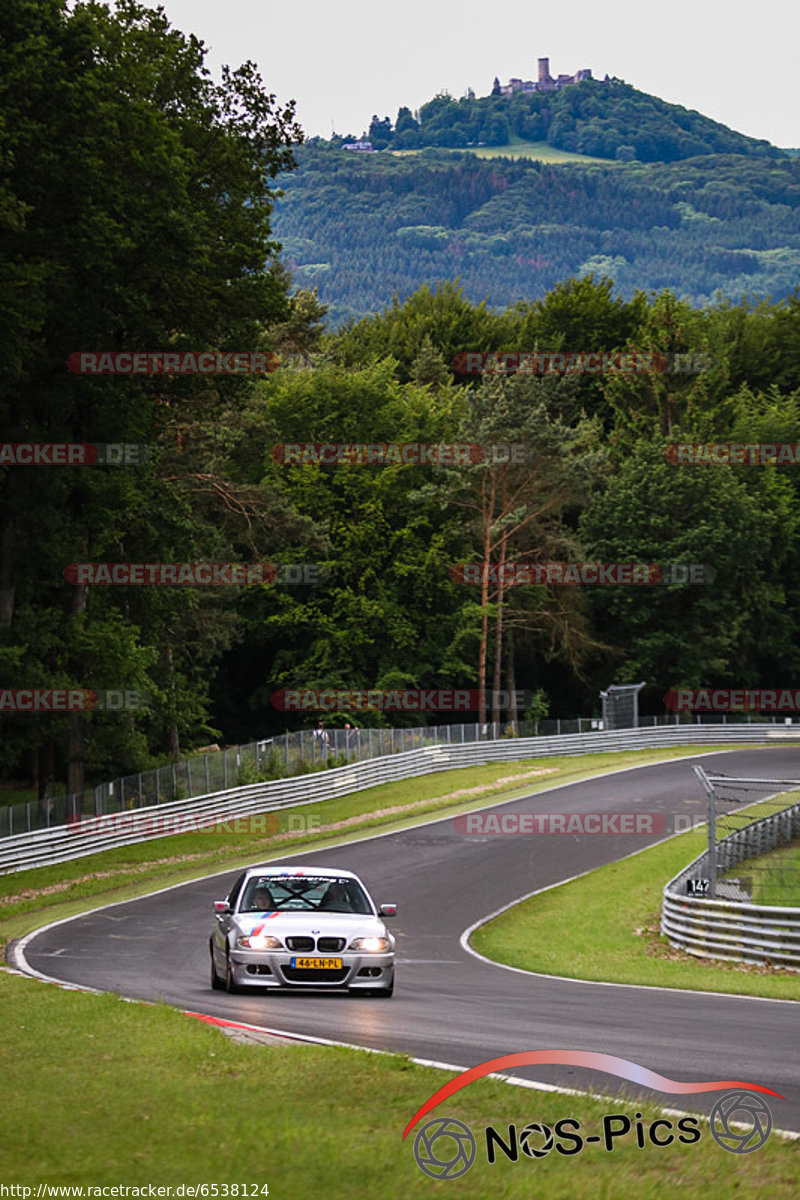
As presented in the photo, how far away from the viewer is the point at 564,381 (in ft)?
298

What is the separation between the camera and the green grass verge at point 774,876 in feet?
78.9

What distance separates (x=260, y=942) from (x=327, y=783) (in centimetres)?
3281

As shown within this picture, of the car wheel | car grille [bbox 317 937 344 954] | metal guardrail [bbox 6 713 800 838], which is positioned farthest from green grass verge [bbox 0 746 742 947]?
car grille [bbox 317 937 344 954]

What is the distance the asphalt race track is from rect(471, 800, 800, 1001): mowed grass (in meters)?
0.70

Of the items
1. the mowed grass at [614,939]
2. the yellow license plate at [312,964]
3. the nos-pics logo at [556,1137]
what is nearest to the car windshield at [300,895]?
the yellow license plate at [312,964]

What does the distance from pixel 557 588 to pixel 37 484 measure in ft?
140

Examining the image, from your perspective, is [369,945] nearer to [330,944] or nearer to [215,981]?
[330,944]

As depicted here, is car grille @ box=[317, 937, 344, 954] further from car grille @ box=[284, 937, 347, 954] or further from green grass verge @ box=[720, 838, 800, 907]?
green grass verge @ box=[720, 838, 800, 907]

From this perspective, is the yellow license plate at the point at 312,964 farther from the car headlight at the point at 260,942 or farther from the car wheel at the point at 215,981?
the car wheel at the point at 215,981

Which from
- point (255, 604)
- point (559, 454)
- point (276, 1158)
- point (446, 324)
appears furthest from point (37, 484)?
point (446, 324)

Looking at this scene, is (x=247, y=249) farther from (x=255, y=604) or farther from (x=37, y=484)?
(x=255, y=604)

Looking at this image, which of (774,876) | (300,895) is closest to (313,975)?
(300,895)

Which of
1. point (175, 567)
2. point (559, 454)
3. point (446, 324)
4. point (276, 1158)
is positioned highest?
point (446, 324)

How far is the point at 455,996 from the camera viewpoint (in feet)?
52.7
